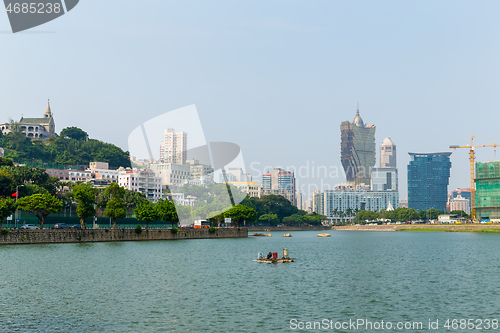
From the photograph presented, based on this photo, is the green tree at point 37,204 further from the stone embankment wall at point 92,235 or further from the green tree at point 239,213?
the green tree at point 239,213

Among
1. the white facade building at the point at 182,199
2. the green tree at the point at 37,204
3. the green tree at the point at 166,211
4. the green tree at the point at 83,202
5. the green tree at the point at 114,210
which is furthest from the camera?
the white facade building at the point at 182,199

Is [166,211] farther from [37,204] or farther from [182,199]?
[37,204]

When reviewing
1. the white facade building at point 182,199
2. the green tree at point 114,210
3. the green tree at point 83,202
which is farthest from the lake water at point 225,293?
the white facade building at point 182,199

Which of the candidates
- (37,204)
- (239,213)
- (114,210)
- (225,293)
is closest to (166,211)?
(114,210)

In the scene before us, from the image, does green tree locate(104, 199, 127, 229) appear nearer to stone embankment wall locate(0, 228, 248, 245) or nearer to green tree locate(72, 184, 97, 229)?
stone embankment wall locate(0, 228, 248, 245)

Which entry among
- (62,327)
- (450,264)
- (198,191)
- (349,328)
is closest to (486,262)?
(450,264)

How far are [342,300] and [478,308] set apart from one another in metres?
10.5

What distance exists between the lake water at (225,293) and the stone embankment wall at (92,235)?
1640cm

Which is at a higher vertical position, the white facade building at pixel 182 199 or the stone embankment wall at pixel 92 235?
the white facade building at pixel 182 199

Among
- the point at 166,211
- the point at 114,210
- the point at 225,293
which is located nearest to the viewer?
the point at 225,293

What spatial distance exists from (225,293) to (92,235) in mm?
63891

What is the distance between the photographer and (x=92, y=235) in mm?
102750

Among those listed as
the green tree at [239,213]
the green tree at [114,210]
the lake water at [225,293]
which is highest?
the green tree at [114,210]

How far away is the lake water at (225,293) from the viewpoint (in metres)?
34.5
